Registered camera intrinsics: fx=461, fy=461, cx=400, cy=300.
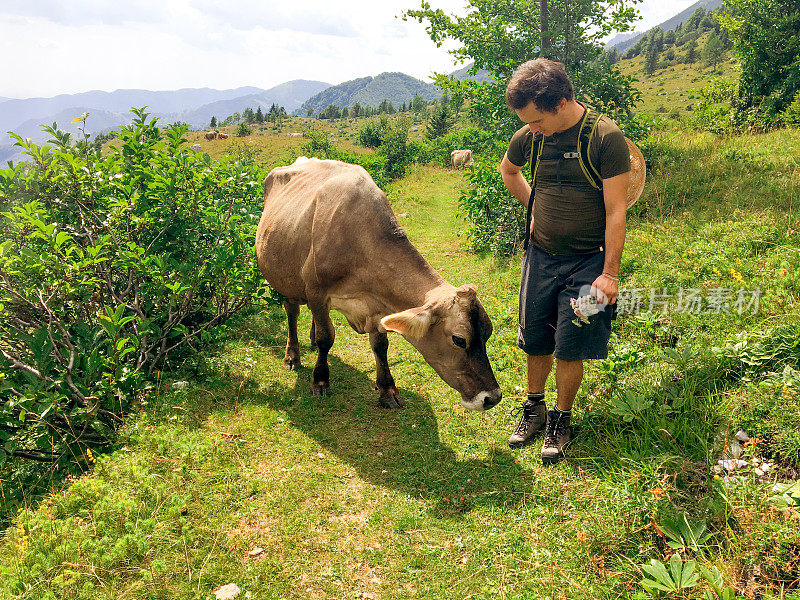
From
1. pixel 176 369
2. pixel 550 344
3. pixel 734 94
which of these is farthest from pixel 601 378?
pixel 734 94

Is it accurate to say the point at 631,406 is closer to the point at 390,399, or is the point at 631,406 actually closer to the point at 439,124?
the point at 390,399

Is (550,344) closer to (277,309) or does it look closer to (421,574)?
(421,574)

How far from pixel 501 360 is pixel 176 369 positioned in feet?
13.9

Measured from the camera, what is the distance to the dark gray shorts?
3846mm

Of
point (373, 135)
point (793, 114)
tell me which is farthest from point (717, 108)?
point (373, 135)

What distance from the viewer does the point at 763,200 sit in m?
7.19

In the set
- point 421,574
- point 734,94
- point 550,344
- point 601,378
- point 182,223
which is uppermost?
point 734,94

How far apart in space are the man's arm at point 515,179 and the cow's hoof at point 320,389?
329cm

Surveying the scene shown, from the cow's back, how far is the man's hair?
1985mm

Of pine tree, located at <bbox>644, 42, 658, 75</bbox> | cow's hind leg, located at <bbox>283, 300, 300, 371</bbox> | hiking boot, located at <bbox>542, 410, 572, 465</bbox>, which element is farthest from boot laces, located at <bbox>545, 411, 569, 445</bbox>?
pine tree, located at <bbox>644, 42, 658, 75</bbox>

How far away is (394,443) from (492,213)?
6675 mm

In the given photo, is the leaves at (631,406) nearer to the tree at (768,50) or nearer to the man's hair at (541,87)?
the man's hair at (541,87)

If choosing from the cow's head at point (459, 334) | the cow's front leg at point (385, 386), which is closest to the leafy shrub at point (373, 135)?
the cow's front leg at point (385, 386)

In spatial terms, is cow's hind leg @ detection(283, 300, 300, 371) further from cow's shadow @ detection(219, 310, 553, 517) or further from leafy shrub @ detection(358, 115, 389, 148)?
leafy shrub @ detection(358, 115, 389, 148)
